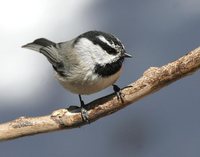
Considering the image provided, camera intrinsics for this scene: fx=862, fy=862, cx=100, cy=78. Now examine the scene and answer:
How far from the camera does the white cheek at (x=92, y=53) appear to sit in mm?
3523

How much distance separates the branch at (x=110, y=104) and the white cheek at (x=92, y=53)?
9.0 inches

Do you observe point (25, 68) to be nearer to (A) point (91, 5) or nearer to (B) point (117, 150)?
(A) point (91, 5)

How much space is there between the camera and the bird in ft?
11.5

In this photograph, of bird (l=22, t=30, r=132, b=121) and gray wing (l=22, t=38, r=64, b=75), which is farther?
gray wing (l=22, t=38, r=64, b=75)

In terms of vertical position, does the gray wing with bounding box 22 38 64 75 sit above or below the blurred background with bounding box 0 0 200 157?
below

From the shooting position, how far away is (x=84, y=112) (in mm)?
3295

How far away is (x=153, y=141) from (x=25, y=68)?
1.39 meters

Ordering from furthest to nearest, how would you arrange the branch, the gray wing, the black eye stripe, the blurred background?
1. the blurred background
2. the gray wing
3. the black eye stripe
4. the branch

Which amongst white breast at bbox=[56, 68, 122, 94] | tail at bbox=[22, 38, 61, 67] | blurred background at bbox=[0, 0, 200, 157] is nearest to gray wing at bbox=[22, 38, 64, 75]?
tail at bbox=[22, 38, 61, 67]

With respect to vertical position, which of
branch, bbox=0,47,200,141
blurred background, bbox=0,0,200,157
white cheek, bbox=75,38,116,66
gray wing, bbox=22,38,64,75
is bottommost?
branch, bbox=0,47,200,141

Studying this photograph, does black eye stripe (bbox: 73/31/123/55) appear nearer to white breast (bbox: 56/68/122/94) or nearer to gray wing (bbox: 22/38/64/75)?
white breast (bbox: 56/68/122/94)

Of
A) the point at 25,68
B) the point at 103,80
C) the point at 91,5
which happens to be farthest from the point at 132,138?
the point at 103,80

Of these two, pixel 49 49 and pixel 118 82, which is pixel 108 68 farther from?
pixel 118 82

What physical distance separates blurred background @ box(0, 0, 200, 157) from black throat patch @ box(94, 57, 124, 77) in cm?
230
